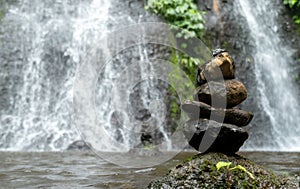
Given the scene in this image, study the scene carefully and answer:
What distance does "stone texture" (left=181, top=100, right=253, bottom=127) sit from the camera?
11.1 feet

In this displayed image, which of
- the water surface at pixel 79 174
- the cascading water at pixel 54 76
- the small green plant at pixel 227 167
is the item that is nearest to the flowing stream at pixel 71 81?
the cascading water at pixel 54 76

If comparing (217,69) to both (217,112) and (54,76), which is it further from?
(54,76)

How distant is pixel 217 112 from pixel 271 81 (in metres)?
7.83

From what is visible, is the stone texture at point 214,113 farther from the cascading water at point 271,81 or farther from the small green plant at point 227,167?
the cascading water at point 271,81

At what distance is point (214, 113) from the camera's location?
3.37 meters

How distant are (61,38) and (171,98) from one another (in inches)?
137

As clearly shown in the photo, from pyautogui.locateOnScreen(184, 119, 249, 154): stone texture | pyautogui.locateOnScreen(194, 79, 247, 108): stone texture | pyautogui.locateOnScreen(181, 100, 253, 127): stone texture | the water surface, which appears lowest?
the water surface

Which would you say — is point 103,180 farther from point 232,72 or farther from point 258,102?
point 258,102

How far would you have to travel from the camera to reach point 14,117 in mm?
8812

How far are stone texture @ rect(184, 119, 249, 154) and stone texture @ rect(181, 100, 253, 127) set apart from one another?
0.20 feet

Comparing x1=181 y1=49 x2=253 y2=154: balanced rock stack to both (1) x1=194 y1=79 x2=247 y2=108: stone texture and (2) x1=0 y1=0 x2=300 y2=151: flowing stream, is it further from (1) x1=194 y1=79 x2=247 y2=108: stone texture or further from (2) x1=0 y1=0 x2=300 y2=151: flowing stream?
(2) x1=0 y1=0 x2=300 y2=151: flowing stream

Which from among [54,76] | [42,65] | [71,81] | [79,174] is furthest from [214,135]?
[42,65]

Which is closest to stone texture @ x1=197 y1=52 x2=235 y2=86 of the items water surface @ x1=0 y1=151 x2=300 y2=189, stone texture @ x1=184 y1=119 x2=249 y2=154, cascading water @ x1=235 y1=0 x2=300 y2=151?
stone texture @ x1=184 y1=119 x2=249 y2=154

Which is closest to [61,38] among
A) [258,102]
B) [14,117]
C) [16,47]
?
[16,47]
